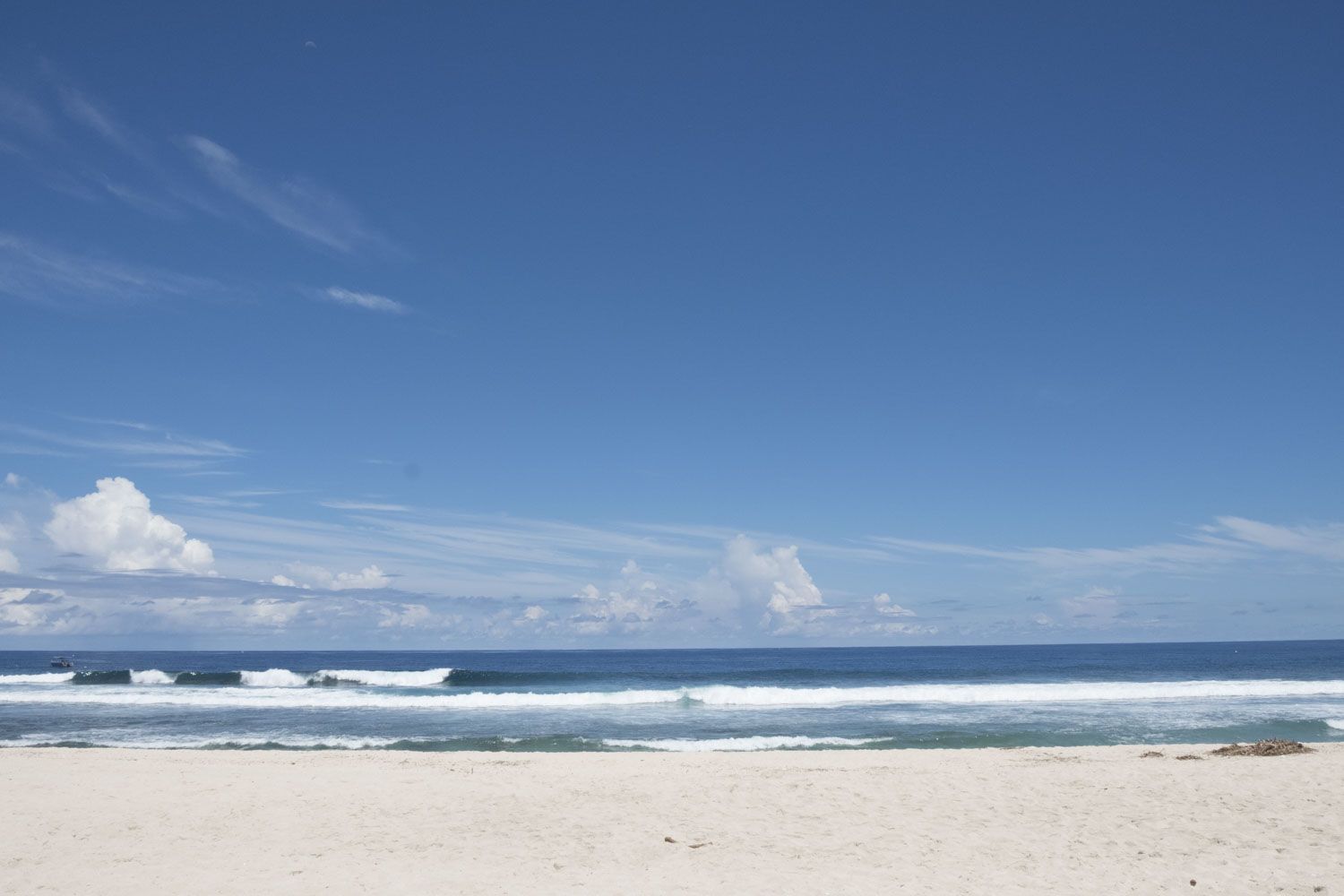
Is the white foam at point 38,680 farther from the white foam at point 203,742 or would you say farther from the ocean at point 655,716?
the white foam at point 203,742

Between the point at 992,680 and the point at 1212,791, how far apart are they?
35.6 meters

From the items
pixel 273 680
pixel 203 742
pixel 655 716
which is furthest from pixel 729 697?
pixel 273 680

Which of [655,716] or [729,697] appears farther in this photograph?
[729,697]

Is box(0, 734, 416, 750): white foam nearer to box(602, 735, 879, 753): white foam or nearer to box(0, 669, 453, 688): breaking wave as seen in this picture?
box(602, 735, 879, 753): white foam

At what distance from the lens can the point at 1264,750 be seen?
52.0 feet

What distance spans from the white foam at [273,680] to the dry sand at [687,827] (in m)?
29.9

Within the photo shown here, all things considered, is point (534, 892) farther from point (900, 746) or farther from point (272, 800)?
point (900, 746)

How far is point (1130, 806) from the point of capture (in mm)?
11383

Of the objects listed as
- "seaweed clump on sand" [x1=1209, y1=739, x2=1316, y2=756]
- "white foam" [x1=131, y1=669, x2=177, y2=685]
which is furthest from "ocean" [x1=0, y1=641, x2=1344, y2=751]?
"seaweed clump on sand" [x1=1209, y1=739, x2=1316, y2=756]

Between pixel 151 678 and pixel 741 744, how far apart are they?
39838 millimetres

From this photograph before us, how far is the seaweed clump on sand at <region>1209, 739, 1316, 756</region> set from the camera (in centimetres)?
1572

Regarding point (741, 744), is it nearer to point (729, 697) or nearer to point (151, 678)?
point (729, 697)

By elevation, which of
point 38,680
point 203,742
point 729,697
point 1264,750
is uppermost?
point 1264,750

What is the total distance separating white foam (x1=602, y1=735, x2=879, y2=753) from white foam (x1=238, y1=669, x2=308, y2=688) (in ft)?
94.7
